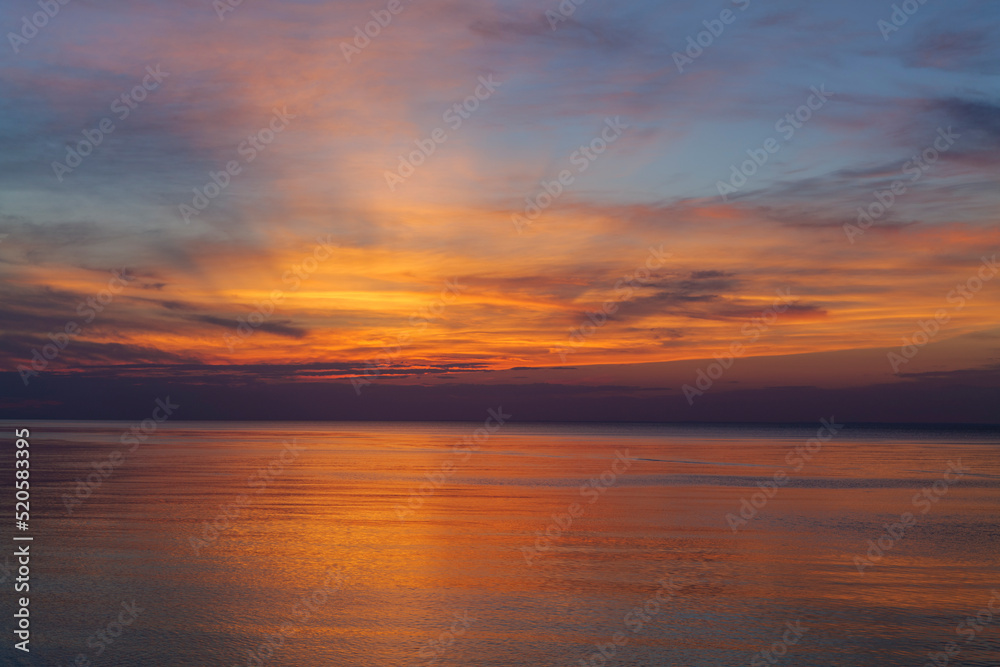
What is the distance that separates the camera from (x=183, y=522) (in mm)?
28000

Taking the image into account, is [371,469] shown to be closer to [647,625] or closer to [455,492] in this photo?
[455,492]

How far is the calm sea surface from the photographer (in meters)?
15.1

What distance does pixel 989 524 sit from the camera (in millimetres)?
30266

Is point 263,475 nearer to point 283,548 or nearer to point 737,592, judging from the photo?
point 283,548

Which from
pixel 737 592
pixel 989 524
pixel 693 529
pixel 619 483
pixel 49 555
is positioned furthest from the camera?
pixel 619 483

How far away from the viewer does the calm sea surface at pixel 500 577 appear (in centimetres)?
1506

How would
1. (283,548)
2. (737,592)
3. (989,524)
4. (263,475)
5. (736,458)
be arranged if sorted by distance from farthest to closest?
(736,458) < (263,475) < (989,524) < (283,548) < (737,592)

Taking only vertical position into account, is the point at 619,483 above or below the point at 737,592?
below

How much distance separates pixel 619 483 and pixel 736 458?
3028cm

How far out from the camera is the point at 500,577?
2011 cm

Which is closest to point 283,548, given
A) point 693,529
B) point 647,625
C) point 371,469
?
point 647,625

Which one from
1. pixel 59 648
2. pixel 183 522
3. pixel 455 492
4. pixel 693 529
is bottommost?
pixel 455 492

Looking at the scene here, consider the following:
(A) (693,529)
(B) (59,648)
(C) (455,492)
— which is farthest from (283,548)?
(C) (455,492)

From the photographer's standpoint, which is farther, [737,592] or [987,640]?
[737,592]
